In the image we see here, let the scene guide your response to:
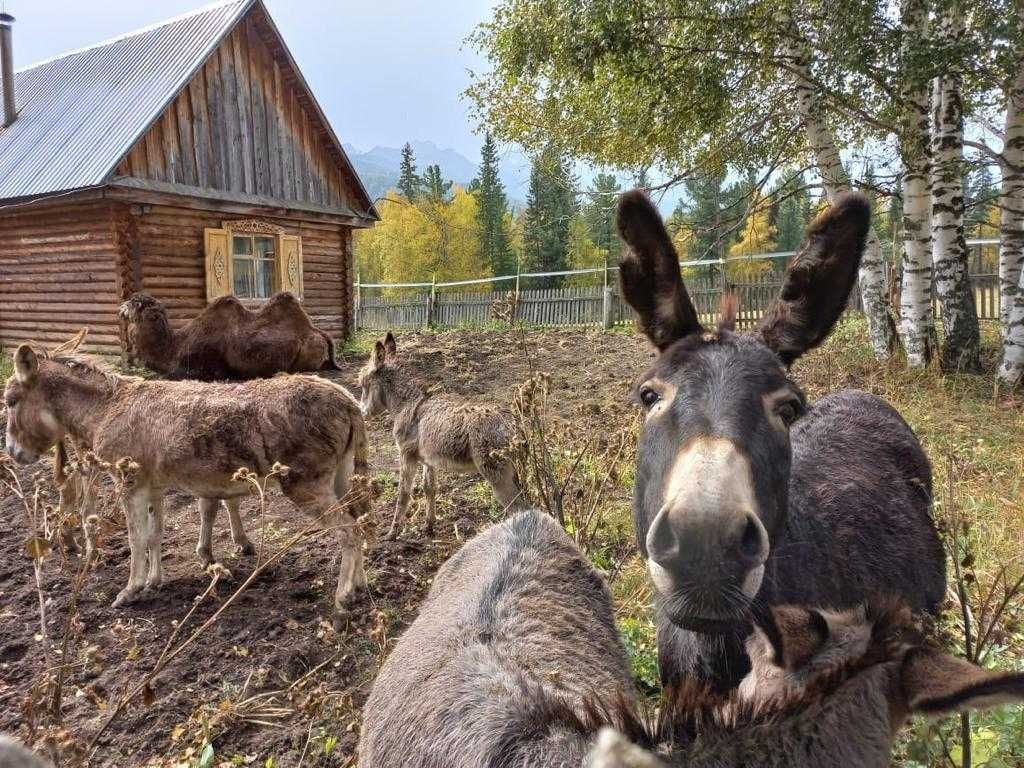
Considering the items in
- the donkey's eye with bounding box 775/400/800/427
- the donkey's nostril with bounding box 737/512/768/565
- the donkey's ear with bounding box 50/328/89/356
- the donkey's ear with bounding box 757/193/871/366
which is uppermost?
the donkey's ear with bounding box 757/193/871/366

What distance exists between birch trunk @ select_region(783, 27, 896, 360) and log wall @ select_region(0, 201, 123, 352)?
1342 cm

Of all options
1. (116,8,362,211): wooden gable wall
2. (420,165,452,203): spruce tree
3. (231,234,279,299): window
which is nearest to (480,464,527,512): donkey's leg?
(116,8,362,211): wooden gable wall

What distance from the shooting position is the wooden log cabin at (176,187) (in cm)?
1398

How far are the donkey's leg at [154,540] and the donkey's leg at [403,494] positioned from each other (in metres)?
1.82

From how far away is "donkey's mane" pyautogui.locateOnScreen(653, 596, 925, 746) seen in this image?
3.56ft

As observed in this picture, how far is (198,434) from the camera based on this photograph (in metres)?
4.55

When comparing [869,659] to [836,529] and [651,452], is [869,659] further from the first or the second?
[836,529]

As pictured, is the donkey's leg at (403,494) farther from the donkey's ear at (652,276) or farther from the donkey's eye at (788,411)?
the donkey's eye at (788,411)

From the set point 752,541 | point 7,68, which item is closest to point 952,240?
point 752,541

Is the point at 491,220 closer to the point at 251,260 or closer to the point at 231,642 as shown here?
the point at 251,260

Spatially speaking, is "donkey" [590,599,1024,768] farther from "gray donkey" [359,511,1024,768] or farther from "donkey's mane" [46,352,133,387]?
"donkey's mane" [46,352,133,387]

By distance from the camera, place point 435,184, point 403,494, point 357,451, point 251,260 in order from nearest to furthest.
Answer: point 357,451, point 403,494, point 251,260, point 435,184

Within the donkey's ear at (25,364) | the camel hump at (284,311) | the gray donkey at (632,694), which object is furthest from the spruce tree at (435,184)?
the gray donkey at (632,694)

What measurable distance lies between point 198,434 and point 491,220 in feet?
196
